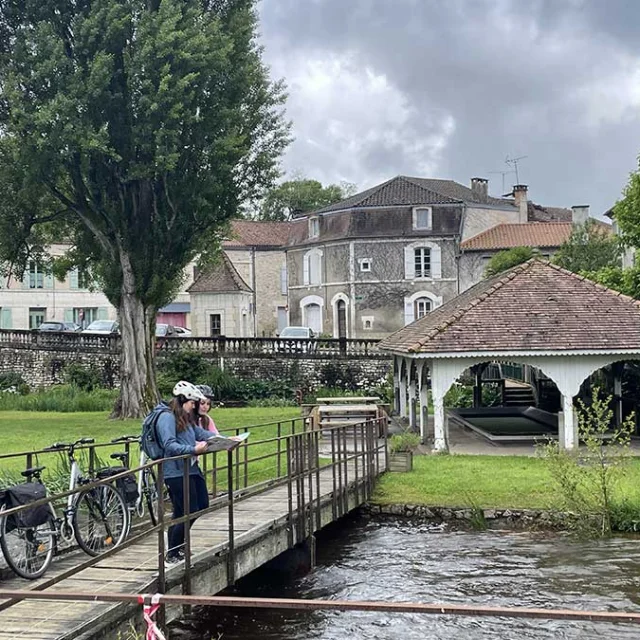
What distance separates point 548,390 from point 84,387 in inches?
716

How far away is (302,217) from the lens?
54250 millimetres

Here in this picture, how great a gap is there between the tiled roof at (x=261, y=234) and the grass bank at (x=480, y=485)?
1550 inches

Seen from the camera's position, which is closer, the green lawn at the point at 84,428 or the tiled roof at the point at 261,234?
the green lawn at the point at 84,428

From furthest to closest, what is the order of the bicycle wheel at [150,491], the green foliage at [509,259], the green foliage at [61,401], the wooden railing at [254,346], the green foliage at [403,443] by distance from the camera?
the green foliage at [509,259] < the wooden railing at [254,346] < the green foliage at [61,401] < the green foliage at [403,443] < the bicycle wheel at [150,491]

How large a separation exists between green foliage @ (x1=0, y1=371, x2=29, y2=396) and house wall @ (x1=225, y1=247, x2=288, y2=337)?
65.7 ft

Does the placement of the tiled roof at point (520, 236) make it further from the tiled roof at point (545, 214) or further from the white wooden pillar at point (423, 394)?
the white wooden pillar at point (423, 394)

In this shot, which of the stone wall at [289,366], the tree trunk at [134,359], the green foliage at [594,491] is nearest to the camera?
the green foliage at [594,491]

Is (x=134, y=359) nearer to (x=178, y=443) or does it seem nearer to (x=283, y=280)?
(x=178, y=443)

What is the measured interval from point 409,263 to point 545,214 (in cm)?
1798

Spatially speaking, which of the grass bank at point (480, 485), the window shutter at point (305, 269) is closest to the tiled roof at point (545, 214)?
the window shutter at point (305, 269)

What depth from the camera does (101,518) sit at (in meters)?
9.20

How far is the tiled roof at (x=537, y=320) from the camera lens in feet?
66.3

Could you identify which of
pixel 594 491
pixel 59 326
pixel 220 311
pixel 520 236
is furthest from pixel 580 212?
pixel 594 491

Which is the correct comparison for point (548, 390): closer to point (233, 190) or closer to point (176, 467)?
point (233, 190)
